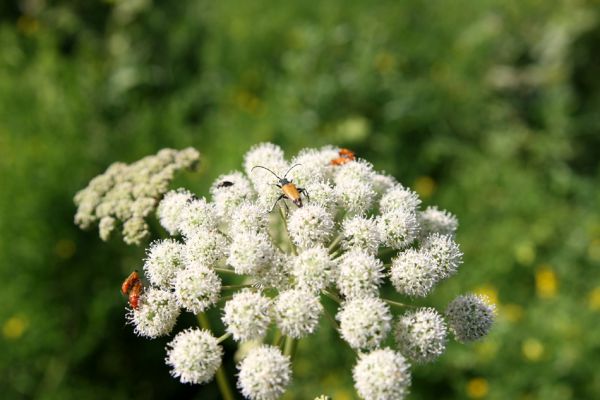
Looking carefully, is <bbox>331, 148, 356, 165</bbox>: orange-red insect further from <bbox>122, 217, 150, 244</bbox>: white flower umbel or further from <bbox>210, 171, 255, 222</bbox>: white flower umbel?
<bbox>122, 217, 150, 244</bbox>: white flower umbel

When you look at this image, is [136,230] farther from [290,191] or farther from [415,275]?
[415,275]

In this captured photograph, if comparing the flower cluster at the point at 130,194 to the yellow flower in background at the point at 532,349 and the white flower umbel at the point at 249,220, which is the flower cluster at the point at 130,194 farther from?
Answer: the yellow flower in background at the point at 532,349

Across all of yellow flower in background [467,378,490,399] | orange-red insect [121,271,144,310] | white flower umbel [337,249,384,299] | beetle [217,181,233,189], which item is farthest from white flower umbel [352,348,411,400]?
yellow flower in background [467,378,490,399]

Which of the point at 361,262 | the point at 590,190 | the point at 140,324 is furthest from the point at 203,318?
the point at 590,190

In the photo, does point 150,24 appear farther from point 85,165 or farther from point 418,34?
point 418,34

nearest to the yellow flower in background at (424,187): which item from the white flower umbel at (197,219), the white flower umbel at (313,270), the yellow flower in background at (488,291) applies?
the yellow flower in background at (488,291)

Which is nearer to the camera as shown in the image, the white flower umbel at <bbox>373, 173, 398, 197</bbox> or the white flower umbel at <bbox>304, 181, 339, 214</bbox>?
the white flower umbel at <bbox>304, 181, 339, 214</bbox>

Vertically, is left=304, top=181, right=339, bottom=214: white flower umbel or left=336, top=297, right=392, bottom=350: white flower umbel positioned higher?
left=304, top=181, right=339, bottom=214: white flower umbel
